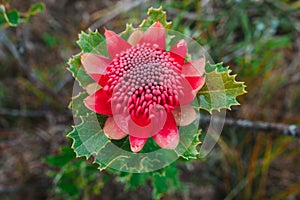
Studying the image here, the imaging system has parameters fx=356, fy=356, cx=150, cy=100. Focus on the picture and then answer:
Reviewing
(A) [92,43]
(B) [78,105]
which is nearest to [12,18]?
(A) [92,43]

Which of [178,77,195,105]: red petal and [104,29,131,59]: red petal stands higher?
[104,29,131,59]: red petal

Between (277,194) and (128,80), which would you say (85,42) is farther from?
(277,194)

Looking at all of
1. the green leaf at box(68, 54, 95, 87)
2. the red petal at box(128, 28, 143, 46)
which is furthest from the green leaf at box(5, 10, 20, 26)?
the red petal at box(128, 28, 143, 46)

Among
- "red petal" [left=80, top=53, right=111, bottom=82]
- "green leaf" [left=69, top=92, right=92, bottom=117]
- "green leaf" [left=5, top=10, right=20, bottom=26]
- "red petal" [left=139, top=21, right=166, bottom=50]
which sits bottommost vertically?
"green leaf" [left=69, top=92, right=92, bottom=117]

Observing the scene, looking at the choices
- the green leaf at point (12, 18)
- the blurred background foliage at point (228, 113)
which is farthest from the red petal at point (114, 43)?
the blurred background foliage at point (228, 113)

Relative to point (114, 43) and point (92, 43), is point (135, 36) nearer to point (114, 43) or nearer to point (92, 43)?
point (114, 43)

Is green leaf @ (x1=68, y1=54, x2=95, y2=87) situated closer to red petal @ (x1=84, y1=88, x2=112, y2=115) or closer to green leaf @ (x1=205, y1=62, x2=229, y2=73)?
red petal @ (x1=84, y1=88, x2=112, y2=115)
